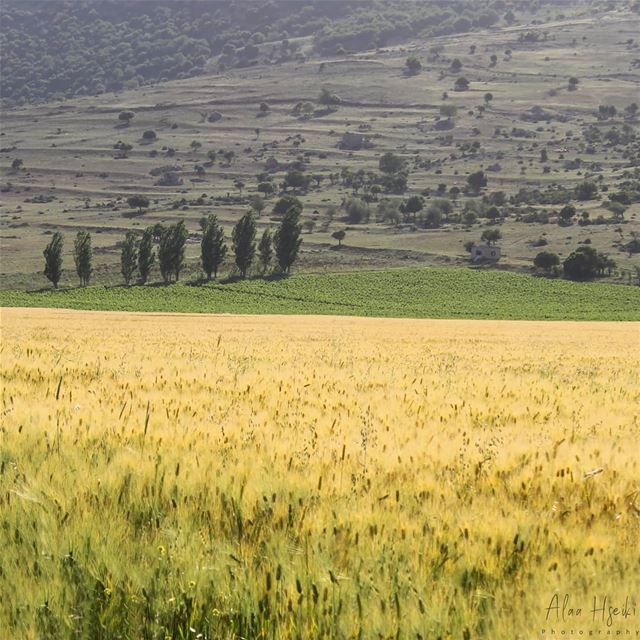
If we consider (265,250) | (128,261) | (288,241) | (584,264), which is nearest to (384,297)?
(288,241)

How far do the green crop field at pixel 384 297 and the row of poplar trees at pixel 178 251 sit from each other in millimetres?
4290

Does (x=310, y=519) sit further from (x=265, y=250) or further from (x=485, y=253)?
(x=485, y=253)

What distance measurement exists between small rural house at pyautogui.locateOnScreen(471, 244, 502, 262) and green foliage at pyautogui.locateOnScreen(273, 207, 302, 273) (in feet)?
132

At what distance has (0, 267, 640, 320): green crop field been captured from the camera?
4363 inches

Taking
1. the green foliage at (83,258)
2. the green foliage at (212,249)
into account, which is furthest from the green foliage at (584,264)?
the green foliage at (83,258)

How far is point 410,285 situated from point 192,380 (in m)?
125

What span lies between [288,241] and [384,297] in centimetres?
2436

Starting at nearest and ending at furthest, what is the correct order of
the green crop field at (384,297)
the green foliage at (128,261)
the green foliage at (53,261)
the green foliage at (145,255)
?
the green crop field at (384,297), the green foliage at (53,261), the green foliage at (128,261), the green foliage at (145,255)

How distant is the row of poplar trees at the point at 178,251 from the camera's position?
417 ft

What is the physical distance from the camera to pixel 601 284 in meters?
138

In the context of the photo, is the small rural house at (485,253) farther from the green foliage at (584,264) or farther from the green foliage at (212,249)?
the green foliage at (212,249)

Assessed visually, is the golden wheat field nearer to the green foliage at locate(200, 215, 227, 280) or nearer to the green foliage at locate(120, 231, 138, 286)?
the green foliage at locate(120, 231, 138, 286)

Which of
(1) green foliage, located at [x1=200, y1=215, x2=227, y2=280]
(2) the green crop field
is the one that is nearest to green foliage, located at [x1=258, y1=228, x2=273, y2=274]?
(2) the green crop field

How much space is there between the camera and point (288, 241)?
14388 centimetres
